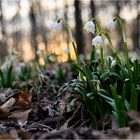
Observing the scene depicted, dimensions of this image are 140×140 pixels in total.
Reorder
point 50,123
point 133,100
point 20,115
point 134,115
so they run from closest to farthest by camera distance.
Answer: point 134,115
point 133,100
point 50,123
point 20,115

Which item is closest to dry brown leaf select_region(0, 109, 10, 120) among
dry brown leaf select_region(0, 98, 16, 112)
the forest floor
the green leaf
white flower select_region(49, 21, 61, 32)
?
the forest floor

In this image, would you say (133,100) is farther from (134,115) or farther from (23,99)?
(23,99)

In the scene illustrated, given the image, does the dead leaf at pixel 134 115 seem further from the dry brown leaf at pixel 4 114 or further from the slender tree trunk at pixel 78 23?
the slender tree trunk at pixel 78 23

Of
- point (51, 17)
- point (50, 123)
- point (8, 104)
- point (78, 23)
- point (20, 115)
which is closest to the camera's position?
point (50, 123)

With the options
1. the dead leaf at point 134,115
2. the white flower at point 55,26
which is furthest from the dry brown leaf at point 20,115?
the dead leaf at point 134,115

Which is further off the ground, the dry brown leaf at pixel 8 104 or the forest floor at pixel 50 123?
the dry brown leaf at pixel 8 104

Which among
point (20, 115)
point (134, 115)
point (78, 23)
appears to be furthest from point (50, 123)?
point (78, 23)

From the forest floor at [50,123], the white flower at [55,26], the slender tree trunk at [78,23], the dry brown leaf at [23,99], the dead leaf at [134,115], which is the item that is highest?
the slender tree trunk at [78,23]

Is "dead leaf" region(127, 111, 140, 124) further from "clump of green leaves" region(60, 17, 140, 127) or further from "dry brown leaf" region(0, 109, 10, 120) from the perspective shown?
"dry brown leaf" region(0, 109, 10, 120)

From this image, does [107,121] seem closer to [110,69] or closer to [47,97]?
[110,69]

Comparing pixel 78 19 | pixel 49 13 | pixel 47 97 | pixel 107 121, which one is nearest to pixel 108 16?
pixel 49 13

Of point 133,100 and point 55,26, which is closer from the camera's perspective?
point 133,100
